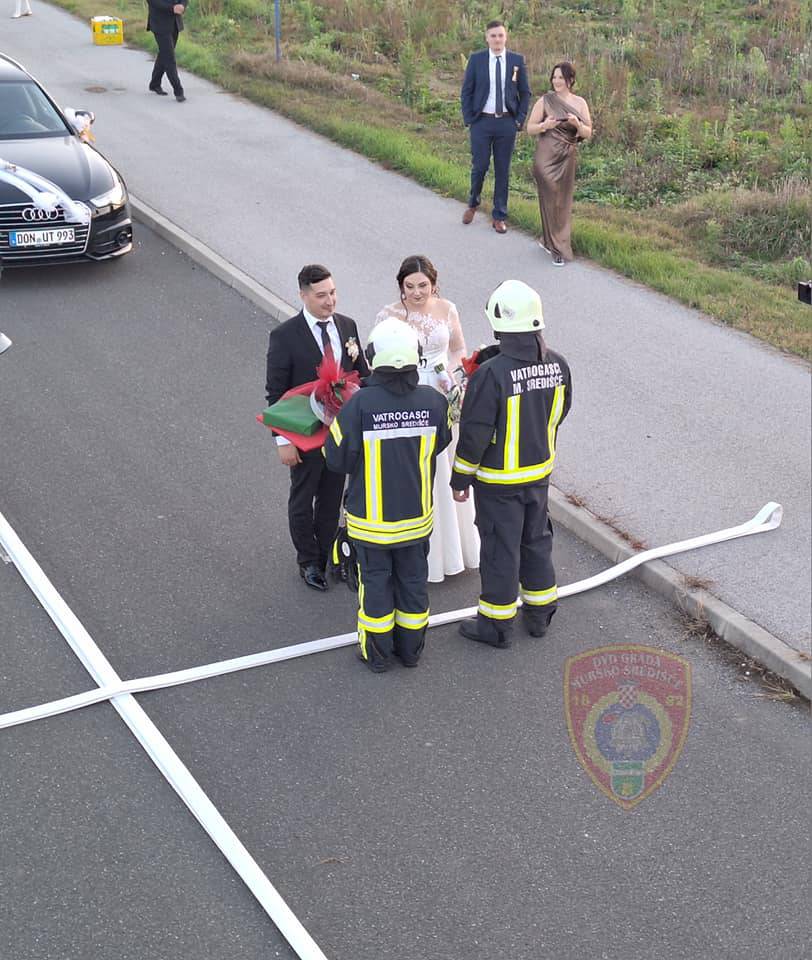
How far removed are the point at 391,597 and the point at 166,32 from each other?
1431cm

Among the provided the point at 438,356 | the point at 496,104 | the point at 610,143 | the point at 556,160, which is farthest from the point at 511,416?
the point at 610,143

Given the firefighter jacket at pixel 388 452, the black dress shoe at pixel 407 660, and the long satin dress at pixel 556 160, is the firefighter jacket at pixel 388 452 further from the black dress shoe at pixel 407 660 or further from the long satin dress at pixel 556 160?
the long satin dress at pixel 556 160

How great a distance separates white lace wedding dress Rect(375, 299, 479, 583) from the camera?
6.75m

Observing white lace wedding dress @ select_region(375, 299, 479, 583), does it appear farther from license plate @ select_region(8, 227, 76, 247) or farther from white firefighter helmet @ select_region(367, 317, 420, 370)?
license plate @ select_region(8, 227, 76, 247)

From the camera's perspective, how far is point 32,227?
1149 centimetres

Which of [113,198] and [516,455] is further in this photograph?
[113,198]

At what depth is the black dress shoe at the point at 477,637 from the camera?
659 cm

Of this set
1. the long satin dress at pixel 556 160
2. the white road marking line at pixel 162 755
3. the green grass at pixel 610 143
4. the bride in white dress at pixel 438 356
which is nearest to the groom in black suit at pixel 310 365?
the bride in white dress at pixel 438 356

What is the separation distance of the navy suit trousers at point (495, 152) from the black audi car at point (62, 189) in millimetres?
3706

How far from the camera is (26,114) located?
42.6 ft

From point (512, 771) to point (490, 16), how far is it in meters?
20.4

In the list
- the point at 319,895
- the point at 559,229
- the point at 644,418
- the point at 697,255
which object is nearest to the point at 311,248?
the point at 559,229

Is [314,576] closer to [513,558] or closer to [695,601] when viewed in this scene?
[513,558]

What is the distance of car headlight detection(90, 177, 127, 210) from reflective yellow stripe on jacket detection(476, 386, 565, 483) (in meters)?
6.99
